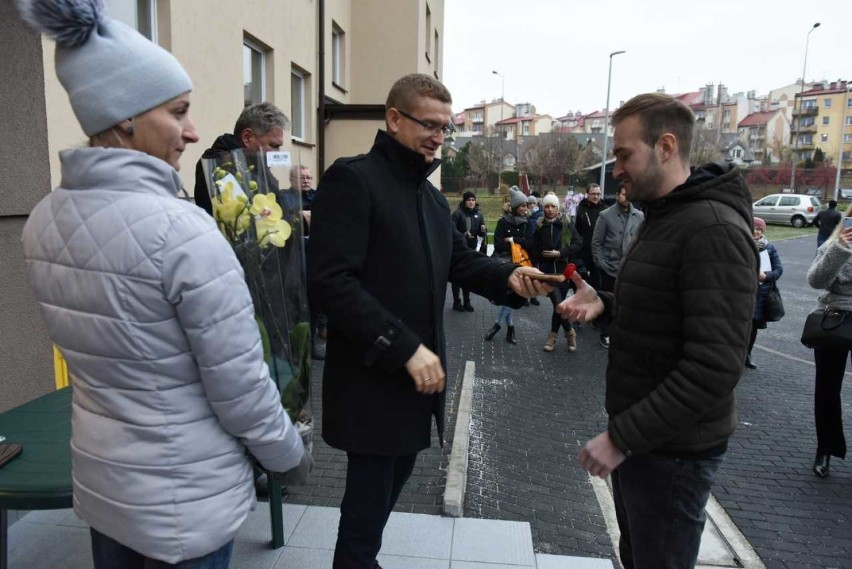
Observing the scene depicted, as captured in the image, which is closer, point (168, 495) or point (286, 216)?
point (168, 495)

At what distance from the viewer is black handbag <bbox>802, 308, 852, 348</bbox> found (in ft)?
13.6

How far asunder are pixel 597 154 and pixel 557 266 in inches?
2419

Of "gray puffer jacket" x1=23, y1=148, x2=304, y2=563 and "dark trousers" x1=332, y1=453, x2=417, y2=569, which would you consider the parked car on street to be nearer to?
"dark trousers" x1=332, y1=453, x2=417, y2=569

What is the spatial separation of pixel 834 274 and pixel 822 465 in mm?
1399

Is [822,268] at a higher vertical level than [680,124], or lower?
lower

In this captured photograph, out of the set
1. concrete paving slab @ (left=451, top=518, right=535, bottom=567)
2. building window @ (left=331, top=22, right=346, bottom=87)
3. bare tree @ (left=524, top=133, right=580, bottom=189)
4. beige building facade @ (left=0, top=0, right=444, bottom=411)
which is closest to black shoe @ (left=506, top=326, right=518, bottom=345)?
beige building facade @ (left=0, top=0, right=444, bottom=411)

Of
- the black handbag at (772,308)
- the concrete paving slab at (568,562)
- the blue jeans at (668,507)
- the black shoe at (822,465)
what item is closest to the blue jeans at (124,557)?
the blue jeans at (668,507)

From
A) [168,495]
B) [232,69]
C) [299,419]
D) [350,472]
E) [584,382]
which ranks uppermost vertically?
[232,69]

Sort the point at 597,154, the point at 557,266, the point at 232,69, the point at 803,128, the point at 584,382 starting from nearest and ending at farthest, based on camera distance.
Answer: the point at 584,382 → the point at 232,69 → the point at 557,266 → the point at 597,154 → the point at 803,128

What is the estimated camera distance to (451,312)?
10.6 metres

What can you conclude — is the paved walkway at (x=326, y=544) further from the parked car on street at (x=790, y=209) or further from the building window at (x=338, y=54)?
the parked car on street at (x=790, y=209)

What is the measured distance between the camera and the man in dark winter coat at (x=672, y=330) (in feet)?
5.94

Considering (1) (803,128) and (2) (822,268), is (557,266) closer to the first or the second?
(2) (822,268)

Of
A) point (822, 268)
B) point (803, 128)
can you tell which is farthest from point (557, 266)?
point (803, 128)
